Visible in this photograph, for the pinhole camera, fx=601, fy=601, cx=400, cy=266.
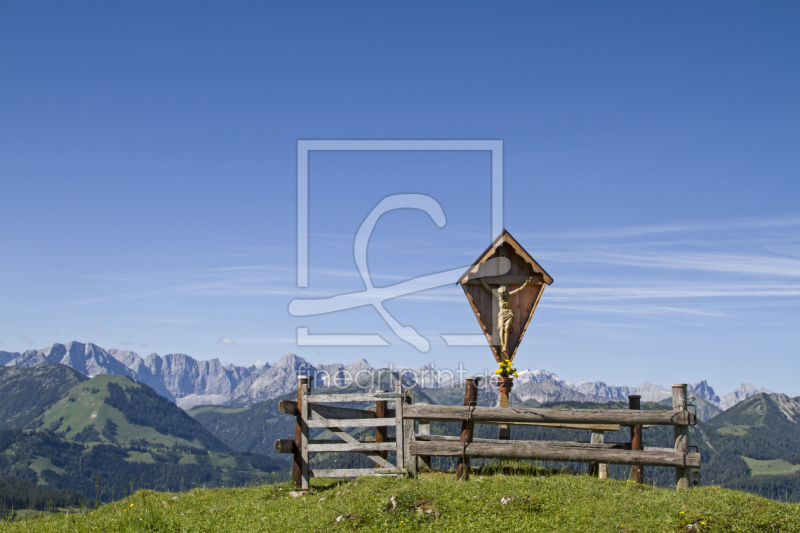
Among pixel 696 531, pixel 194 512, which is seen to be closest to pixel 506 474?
pixel 696 531

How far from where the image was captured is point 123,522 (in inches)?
482

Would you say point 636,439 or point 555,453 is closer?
point 555,453

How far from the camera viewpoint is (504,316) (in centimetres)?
2091

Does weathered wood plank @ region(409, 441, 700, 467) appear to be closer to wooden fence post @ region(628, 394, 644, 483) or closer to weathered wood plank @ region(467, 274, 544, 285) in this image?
wooden fence post @ region(628, 394, 644, 483)

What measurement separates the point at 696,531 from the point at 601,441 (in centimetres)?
690

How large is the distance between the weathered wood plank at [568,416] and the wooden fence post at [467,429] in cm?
30

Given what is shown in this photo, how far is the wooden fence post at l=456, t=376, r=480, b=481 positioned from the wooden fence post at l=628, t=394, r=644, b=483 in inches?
174

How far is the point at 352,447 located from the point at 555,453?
19.5 ft

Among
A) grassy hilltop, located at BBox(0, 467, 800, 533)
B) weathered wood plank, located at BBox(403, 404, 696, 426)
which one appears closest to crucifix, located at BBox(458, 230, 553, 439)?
weathered wood plank, located at BBox(403, 404, 696, 426)

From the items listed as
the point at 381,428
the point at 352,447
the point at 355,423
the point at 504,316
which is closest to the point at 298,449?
the point at 352,447

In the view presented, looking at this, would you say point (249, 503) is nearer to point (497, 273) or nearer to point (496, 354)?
point (496, 354)

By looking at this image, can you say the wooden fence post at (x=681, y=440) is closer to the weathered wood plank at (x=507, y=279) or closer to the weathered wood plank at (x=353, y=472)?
the weathered wood plank at (x=507, y=279)

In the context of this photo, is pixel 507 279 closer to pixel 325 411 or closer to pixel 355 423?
pixel 355 423

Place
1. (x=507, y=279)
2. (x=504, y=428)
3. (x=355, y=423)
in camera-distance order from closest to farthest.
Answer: (x=355, y=423) < (x=504, y=428) < (x=507, y=279)
